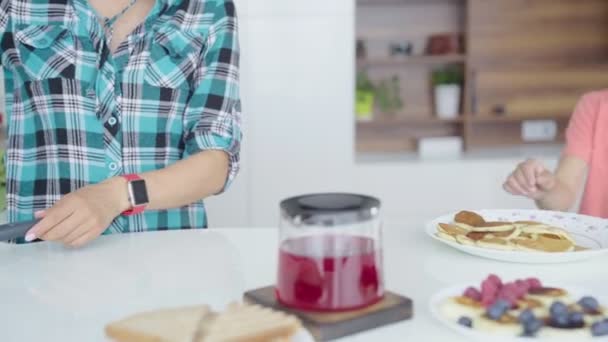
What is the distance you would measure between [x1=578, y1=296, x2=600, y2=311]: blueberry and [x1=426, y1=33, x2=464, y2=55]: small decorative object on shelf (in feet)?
9.27

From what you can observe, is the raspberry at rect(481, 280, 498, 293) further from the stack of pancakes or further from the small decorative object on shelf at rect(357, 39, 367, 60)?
the small decorative object on shelf at rect(357, 39, 367, 60)

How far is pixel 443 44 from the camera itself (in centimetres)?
368

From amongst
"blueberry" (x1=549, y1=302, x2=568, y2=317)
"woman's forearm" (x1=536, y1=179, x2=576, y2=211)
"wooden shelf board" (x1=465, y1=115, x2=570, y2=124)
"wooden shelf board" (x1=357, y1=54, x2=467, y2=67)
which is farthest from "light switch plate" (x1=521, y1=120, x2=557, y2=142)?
"blueberry" (x1=549, y1=302, x2=568, y2=317)

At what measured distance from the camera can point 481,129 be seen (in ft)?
12.8

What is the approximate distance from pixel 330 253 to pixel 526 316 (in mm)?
231

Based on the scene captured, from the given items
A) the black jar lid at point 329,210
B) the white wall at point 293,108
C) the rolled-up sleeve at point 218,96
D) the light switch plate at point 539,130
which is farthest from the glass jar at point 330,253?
the light switch plate at point 539,130

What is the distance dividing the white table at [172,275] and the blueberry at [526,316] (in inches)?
3.3

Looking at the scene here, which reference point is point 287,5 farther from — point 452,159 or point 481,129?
point 481,129

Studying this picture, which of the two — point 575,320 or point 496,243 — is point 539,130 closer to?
point 496,243

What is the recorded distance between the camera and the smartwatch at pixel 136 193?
1.44 meters

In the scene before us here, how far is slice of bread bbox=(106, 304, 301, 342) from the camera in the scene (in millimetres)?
827

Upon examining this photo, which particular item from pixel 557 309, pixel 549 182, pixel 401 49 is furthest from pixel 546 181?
pixel 401 49

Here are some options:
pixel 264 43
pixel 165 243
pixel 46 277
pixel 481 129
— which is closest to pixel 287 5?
pixel 264 43

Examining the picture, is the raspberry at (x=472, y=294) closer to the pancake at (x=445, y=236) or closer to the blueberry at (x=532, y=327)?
the blueberry at (x=532, y=327)
